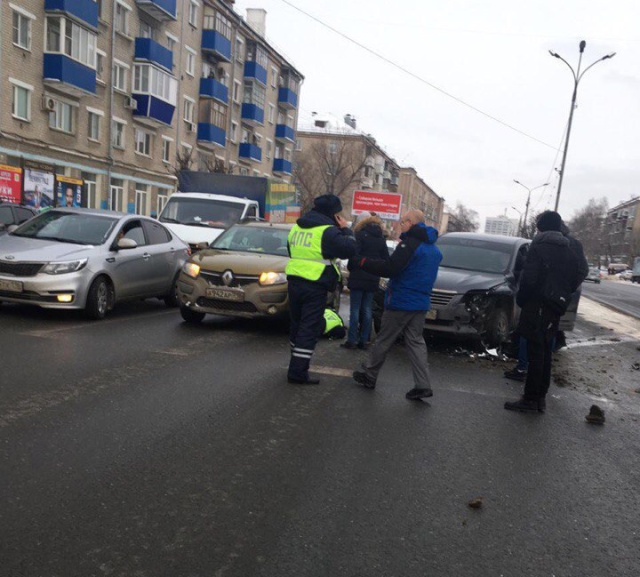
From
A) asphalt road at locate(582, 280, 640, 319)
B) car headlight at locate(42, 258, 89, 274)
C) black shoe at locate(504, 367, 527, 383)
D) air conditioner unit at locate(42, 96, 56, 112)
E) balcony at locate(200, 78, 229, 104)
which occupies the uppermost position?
balcony at locate(200, 78, 229, 104)

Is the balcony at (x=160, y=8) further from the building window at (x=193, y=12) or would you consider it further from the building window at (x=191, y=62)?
the building window at (x=191, y=62)

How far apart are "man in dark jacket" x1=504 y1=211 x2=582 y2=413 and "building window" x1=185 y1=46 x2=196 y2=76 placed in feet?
126

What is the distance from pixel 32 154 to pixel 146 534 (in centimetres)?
2690

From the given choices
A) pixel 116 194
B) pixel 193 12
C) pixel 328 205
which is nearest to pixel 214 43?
pixel 193 12

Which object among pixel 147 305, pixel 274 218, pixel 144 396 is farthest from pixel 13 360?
pixel 274 218

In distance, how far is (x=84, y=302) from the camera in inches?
357

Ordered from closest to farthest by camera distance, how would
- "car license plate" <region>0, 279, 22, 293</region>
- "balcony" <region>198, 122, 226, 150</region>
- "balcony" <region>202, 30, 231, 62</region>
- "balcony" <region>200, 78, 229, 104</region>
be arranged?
"car license plate" <region>0, 279, 22, 293</region> → "balcony" <region>202, 30, 231, 62</region> → "balcony" <region>200, 78, 229, 104</region> → "balcony" <region>198, 122, 226, 150</region>

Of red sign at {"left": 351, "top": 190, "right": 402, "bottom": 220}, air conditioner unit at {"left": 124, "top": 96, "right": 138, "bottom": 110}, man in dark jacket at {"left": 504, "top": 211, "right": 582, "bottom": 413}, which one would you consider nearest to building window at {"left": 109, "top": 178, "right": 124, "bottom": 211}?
air conditioner unit at {"left": 124, "top": 96, "right": 138, "bottom": 110}

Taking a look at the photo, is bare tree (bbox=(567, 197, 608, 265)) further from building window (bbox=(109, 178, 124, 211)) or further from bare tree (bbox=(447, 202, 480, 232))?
building window (bbox=(109, 178, 124, 211))

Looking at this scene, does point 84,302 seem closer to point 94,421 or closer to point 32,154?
point 94,421

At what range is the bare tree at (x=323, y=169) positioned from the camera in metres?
59.6

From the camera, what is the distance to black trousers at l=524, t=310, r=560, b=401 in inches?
242

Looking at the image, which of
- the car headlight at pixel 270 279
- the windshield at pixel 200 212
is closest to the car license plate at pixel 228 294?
the car headlight at pixel 270 279

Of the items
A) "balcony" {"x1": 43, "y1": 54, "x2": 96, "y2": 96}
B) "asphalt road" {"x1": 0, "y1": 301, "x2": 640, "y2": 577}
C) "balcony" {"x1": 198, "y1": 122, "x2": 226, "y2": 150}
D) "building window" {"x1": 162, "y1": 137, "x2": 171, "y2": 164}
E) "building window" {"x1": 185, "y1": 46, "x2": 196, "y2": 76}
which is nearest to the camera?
"asphalt road" {"x1": 0, "y1": 301, "x2": 640, "y2": 577}
